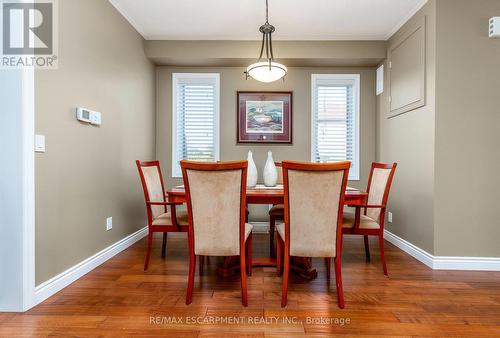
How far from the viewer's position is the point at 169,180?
13.1 feet

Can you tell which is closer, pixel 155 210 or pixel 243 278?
pixel 243 278

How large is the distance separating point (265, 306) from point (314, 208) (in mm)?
749

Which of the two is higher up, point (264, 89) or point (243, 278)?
point (264, 89)

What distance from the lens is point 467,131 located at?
2.51m

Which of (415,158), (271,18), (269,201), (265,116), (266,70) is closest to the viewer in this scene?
(269,201)

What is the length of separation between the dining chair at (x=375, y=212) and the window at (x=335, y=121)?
4.11ft

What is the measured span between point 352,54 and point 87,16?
308 centimetres

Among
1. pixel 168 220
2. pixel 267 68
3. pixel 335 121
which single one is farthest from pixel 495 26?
pixel 168 220

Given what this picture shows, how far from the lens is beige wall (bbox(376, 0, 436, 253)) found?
262cm

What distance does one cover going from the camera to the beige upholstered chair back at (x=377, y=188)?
2506 mm

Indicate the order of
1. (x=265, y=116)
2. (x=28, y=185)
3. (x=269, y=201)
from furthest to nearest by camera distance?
(x=265, y=116), (x=269, y=201), (x=28, y=185)

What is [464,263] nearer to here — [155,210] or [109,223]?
[155,210]

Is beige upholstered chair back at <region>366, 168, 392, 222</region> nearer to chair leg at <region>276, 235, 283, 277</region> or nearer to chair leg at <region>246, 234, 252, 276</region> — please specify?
chair leg at <region>276, 235, 283, 277</region>

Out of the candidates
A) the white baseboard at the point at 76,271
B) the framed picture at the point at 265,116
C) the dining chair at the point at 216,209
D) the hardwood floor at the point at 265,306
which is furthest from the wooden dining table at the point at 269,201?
the framed picture at the point at 265,116
